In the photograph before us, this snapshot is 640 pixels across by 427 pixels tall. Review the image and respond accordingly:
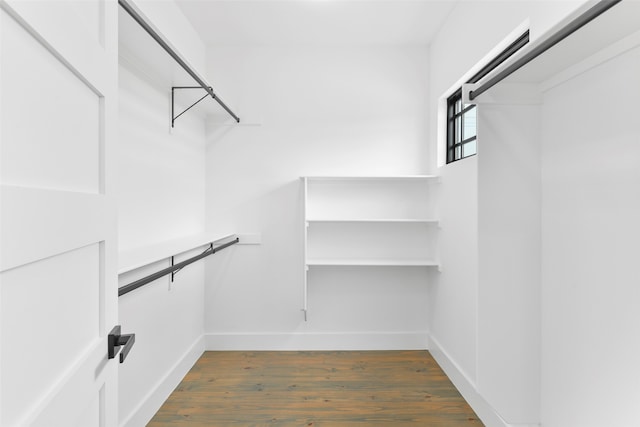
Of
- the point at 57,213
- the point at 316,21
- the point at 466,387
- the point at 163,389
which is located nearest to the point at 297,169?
the point at 316,21

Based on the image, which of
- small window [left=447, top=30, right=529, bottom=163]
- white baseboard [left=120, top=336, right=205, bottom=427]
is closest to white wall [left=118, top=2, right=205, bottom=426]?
white baseboard [left=120, top=336, right=205, bottom=427]

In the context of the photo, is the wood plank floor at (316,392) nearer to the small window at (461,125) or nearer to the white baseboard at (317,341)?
the white baseboard at (317,341)

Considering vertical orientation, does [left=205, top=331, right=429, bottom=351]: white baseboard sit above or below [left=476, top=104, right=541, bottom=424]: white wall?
below

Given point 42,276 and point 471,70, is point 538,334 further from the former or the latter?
point 42,276

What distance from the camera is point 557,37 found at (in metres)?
0.96

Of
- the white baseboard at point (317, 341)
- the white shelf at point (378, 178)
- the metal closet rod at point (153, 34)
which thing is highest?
the metal closet rod at point (153, 34)

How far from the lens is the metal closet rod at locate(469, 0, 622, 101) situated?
805 mm

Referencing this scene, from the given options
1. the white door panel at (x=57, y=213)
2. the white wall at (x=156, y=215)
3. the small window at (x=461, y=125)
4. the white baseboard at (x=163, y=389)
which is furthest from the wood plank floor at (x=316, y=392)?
the small window at (x=461, y=125)

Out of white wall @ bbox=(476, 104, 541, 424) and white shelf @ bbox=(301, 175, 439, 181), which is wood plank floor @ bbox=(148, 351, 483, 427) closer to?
white wall @ bbox=(476, 104, 541, 424)

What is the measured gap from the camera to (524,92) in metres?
1.47

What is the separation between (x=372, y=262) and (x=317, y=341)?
0.80m

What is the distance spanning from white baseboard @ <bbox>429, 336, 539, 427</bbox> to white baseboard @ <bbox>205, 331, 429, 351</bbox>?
0.20m

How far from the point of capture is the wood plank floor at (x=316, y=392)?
1.93m

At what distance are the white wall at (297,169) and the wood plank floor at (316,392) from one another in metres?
0.25
